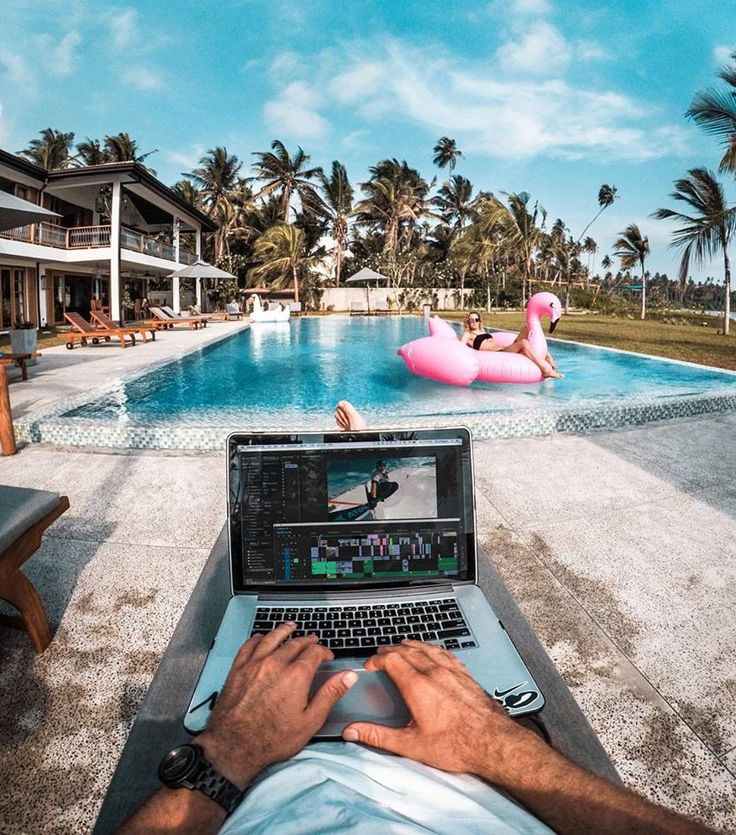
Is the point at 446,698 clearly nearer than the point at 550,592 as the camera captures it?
Yes

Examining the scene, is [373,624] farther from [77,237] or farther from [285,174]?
[285,174]

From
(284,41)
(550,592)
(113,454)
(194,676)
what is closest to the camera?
(194,676)

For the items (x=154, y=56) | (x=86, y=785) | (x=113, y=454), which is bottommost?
(x=86, y=785)

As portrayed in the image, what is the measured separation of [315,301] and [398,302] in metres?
5.64

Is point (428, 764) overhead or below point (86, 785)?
overhead

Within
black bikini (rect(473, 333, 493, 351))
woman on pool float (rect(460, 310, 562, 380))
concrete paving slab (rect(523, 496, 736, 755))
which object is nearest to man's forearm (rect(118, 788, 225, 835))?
concrete paving slab (rect(523, 496, 736, 755))

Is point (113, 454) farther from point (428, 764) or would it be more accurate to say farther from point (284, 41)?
point (284, 41)

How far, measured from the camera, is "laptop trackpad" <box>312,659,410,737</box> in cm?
102

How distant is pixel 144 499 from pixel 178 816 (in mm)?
3361

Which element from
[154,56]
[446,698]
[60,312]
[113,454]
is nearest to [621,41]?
Result: [154,56]

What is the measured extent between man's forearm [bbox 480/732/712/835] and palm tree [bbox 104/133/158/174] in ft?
148

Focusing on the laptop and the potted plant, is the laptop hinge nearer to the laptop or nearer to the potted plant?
the laptop

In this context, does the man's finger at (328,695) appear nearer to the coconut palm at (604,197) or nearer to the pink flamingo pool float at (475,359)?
the pink flamingo pool float at (475,359)

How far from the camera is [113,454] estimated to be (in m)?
4.94
